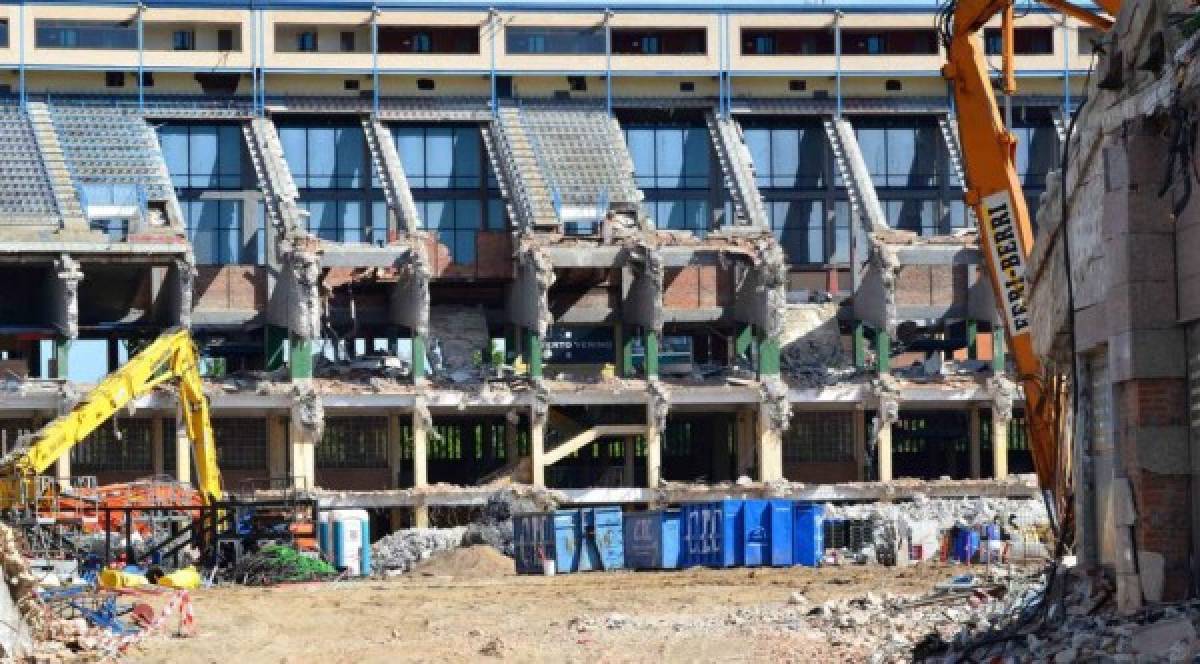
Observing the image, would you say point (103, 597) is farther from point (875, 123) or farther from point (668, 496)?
point (875, 123)

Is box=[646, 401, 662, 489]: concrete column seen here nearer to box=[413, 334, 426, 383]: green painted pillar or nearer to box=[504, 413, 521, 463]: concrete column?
box=[504, 413, 521, 463]: concrete column

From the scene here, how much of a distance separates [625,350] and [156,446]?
19.1 m

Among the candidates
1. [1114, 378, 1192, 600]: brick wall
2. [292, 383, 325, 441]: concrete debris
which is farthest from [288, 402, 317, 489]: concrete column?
[1114, 378, 1192, 600]: brick wall

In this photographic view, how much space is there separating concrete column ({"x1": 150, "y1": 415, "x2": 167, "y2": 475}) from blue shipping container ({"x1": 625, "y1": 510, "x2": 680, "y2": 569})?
28104 millimetres

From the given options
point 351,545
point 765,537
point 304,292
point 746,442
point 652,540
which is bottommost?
point 351,545

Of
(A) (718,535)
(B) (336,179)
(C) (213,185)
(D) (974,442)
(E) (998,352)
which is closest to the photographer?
(A) (718,535)

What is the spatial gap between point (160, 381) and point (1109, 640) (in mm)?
48045

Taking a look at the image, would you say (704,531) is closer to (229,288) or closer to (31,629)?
(31,629)

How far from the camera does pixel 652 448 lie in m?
92.0

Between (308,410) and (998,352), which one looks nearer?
(308,410)

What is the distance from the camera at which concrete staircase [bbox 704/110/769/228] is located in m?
96.5

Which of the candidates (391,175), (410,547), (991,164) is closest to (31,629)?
(991,164)

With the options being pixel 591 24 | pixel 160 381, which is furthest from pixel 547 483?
pixel 160 381

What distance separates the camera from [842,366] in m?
98.0
